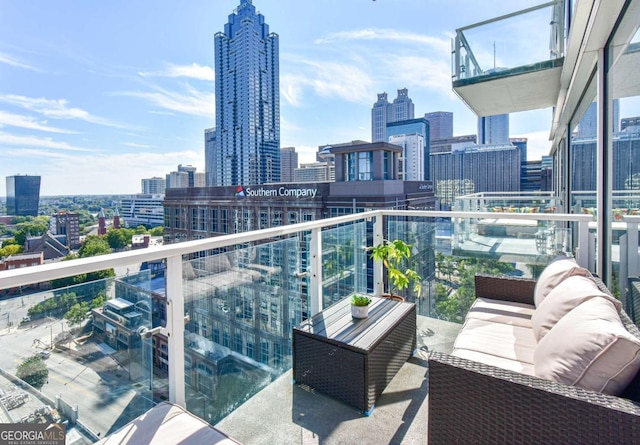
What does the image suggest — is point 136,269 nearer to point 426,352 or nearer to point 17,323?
point 17,323

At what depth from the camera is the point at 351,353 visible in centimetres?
187

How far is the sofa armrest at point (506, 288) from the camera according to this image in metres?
2.44

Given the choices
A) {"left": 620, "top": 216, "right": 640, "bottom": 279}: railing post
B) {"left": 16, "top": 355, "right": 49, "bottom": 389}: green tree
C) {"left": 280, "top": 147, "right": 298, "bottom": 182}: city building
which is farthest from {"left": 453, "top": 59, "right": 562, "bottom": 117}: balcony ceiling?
{"left": 280, "top": 147, "right": 298, "bottom": 182}: city building

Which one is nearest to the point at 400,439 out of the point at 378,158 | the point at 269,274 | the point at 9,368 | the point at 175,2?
the point at 269,274

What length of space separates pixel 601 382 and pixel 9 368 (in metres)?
1.88

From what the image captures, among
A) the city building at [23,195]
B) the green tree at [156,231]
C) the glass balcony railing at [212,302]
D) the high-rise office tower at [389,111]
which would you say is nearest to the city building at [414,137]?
the high-rise office tower at [389,111]

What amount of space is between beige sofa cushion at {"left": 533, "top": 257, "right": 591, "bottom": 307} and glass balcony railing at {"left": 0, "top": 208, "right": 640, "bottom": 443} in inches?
22.0

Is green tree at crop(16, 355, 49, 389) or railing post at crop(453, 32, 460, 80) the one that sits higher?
railing post at crop(453, 32, 460, 80)

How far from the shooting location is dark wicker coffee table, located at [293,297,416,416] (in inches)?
73.1

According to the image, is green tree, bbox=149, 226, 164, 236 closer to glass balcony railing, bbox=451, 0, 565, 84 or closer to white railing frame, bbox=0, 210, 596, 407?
glass balcony railing, bbox=451, 0, 565, 84

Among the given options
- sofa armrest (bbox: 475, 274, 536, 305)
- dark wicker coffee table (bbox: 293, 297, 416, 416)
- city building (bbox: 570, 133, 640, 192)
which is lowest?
dark wicker coffee table (bbox: 293, 297, 416, 416)

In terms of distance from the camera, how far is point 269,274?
2107 millimetres

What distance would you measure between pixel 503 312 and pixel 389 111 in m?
62.4

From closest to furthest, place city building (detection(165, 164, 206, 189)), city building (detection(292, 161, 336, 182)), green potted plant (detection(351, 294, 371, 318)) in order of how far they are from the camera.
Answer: green potted plant (detection(351, 294, 371, 318)) → city building (detection(292, 161, 336, 182)) → city building (detection(165, 164, 206, 189))
